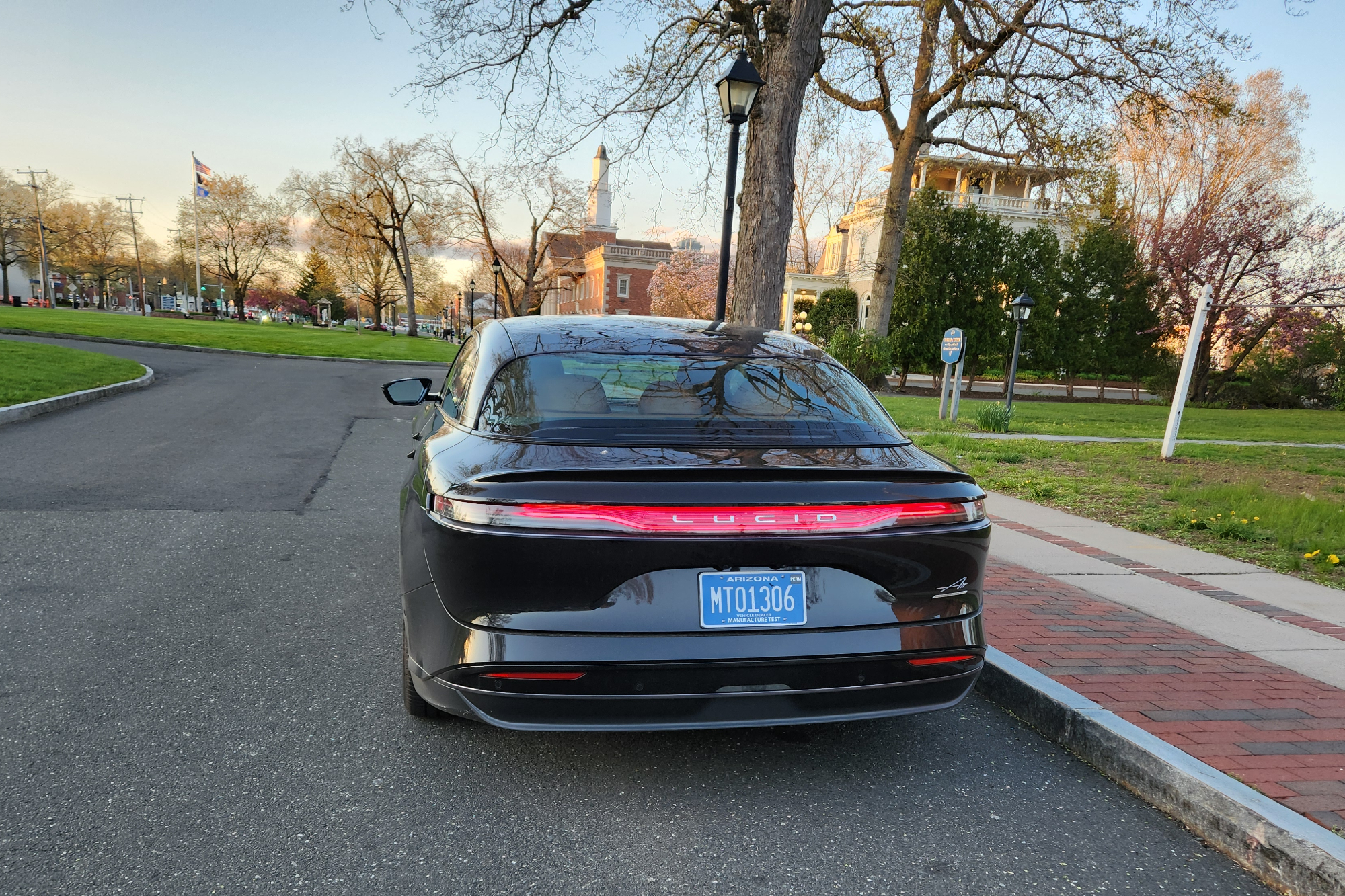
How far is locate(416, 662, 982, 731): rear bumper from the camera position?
2.44 m

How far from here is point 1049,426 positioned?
629 inches

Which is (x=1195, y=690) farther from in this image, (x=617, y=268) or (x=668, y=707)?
(x=617, y=268)

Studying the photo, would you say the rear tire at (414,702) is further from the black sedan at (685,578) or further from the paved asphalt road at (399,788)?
the black sedan at (685,578)

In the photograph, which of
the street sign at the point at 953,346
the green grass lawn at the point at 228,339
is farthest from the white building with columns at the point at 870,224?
the street sign at the point at 953,346

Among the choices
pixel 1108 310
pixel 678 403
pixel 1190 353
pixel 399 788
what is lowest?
pixel 399 788

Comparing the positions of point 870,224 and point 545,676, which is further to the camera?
point 870,224

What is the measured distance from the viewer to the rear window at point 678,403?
2816 millimetres

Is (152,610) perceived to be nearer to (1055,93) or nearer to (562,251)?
(1055,93)

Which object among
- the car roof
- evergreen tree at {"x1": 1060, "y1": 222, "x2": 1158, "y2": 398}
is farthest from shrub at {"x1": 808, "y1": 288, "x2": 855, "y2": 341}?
the car roof

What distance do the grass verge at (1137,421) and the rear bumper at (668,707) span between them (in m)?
11.8

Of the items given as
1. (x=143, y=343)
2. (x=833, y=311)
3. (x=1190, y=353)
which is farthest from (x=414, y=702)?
(x=833, y=311)

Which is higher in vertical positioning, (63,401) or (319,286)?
(319,286)

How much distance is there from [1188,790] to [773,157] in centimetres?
895

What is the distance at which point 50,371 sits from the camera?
42.7 feet
